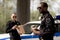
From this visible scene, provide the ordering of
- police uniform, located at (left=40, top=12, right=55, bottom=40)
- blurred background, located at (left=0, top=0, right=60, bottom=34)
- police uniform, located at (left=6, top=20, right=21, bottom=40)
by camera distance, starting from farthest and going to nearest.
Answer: blurred background, located at (left=0, top=0, right=60, bottom=34) < police uniform, located at (left=6, top=20, right=21, bottom=40) < police uniform, located at (left=40, top=12, right=55, bottom=40)

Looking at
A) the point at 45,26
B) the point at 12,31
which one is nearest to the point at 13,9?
the point at 12,31

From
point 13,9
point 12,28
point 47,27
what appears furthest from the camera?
point 13,9

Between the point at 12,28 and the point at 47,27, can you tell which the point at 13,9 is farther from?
the point at 47,27

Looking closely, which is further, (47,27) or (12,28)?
(12,28)

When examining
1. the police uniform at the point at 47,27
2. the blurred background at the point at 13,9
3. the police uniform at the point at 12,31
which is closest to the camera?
the police uniform at the point at 47,27

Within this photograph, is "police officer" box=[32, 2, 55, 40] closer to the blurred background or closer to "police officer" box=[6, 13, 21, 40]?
"police officer" box=[6, 13, 21, 40]

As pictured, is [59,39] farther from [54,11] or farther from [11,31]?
[54,11]

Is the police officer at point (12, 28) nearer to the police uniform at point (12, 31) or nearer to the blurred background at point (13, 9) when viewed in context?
the police uniform at point (12, 31)

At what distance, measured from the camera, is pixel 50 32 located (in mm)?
4473

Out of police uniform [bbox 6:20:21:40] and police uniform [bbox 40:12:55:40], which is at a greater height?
police uniform [bbox 40:12:55:40]

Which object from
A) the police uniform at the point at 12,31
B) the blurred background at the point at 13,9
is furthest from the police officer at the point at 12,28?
the blurred background at the point at 13,9

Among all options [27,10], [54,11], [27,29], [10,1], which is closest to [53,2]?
[54,11]

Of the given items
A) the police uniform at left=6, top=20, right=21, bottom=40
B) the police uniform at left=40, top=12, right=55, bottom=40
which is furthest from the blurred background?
the police uniform at left=40, top=12, right=55, bottom=40

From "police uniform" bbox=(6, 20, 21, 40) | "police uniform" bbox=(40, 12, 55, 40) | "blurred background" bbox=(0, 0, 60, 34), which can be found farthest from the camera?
"blurred background" bbox=(0, 0, 60, 34)
